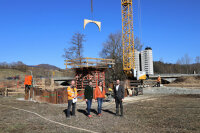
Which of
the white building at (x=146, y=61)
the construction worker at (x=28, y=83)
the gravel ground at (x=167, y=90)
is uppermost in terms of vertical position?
the white building at (x=146, y=61)

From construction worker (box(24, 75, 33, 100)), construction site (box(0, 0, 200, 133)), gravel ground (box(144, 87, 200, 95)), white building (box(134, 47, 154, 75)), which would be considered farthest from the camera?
white building (box(134, 47, 154, 75))

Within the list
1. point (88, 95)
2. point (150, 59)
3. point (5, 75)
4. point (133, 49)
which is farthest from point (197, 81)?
point (5, 75)

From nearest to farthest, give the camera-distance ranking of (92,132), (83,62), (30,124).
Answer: (92,132) → (30,124) → (83,62)

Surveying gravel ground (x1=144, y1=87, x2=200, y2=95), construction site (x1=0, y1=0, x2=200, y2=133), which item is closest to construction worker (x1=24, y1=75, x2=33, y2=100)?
construction site (x1=0, y1=0, x2=200, y2=133)

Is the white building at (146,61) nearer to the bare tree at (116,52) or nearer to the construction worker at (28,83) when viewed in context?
the bare tree at (116,52)

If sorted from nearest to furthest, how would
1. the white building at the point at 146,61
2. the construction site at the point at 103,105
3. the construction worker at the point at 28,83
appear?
1. the construction site at the point at 103,105
2. the construction worker at the point at 28,83
3. the white building at the point at 146,61

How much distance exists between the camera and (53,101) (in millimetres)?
16828

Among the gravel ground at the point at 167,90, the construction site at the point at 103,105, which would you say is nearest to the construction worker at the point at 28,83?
the construction site at the point at 103,105

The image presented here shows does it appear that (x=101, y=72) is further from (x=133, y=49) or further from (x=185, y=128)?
(x=133, y=49)

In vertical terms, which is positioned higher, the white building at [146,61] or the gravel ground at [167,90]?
the white building at [146,61]

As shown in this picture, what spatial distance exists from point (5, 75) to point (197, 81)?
64018 mm

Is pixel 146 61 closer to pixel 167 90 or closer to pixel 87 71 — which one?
pixel 167 90

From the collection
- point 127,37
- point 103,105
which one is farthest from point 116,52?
point 103,105

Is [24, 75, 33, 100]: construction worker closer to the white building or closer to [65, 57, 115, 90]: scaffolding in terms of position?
[65, 57, 115, 90]: scaffolding
